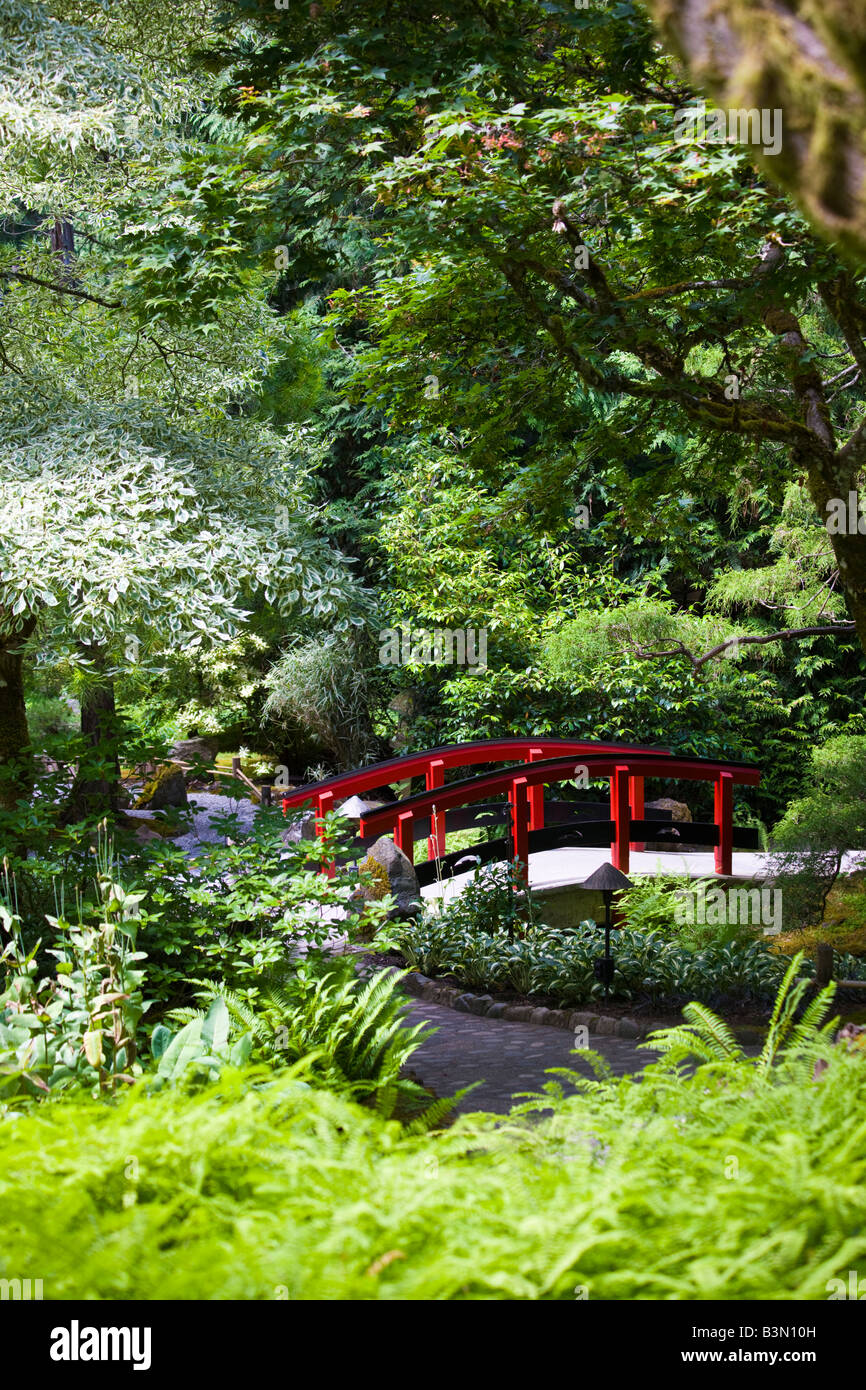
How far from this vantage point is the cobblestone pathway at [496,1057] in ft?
17.1

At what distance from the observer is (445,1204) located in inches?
88.6

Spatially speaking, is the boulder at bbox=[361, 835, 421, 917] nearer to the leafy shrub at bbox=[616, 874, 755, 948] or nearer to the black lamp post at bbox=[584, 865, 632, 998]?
the leafy shrub at bbox=[616, 874, 755, 948]

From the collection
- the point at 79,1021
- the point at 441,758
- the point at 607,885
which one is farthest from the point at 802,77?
the point at 441,758

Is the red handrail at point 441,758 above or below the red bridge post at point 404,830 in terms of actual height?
above

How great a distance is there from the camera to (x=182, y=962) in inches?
189

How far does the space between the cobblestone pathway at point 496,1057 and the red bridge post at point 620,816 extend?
8.58ft

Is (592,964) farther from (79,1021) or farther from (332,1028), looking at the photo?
(79,1021)

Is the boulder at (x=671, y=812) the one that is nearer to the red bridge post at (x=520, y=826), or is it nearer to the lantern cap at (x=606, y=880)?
the red bridge post at (x=520, y=826)

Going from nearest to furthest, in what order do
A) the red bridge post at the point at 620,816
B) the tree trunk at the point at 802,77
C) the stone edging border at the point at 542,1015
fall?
the tree trunk at the point at 802,77, the stone edging border at the point at 542,1015, the red bridge post at the point at 620,816

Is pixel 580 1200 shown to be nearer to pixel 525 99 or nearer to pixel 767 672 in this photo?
pixel 525 99

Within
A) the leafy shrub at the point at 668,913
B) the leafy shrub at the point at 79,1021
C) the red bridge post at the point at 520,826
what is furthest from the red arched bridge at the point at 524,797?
the leafy shrub at the point at 79,1021

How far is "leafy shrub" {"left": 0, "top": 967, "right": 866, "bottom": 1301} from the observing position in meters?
1.99

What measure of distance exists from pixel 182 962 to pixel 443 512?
10.6m

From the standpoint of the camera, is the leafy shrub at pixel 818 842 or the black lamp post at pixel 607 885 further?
the leafy shrub at pixel 818 842
